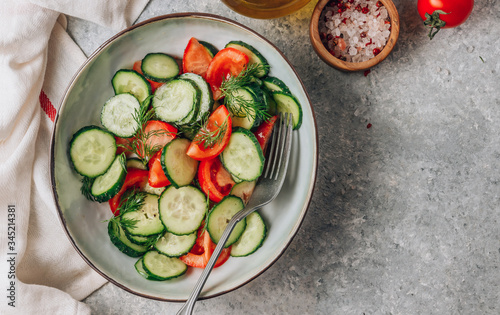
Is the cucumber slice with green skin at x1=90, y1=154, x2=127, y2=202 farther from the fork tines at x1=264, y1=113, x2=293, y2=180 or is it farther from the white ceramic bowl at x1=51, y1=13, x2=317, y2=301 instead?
A: the fork tines at x1=264, y1=113, x2=293, y2=180

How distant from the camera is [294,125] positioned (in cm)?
162

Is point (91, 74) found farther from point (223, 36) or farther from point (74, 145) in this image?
point (223, 36)

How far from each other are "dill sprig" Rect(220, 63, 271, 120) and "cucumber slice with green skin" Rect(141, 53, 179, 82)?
25cm

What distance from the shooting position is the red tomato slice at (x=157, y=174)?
160cm

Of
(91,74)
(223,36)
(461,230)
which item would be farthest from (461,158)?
(91,74)

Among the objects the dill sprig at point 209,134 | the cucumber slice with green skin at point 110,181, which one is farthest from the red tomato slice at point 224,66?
the cucumber slice with green skin at point 110,181

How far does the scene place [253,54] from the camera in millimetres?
1602

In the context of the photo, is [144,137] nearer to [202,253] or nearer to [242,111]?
[242,111]

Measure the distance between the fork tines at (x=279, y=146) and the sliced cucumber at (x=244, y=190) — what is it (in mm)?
79

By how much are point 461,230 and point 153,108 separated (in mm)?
1425

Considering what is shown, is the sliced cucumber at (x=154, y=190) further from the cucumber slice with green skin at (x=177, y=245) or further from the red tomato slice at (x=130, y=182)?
the cucumber slice with green skin at (x=177, y=245)

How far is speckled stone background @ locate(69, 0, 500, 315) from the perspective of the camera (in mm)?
1768

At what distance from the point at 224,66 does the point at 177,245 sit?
2.45 feet

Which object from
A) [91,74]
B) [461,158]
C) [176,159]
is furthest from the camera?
[461,158]
